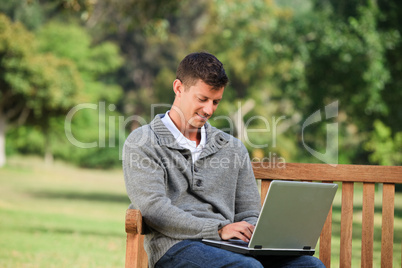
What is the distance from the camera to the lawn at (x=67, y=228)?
682 cm

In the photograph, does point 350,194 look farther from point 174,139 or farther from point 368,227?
point 174,139

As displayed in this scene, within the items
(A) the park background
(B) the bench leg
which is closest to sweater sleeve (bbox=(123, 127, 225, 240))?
(B) the bench leg

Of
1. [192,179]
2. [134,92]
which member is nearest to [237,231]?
[192,179]

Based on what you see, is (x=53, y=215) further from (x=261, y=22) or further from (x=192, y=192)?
(x=261, y=22)

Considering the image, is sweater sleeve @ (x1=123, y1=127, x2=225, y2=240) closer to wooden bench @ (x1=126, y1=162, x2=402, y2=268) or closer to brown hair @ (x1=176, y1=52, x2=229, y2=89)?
brown hair @ (x1=176, y1=52, x2=229, y2=89)

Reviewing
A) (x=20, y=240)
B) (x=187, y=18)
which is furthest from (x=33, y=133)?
(x=20, y=240)

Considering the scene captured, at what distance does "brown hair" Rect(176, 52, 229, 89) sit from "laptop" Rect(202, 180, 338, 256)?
0.62 m

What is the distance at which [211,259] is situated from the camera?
248cm

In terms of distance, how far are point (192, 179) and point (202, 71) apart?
509 mm

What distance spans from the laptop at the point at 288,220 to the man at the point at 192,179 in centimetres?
6

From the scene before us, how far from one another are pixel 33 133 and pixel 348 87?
60.3 ft

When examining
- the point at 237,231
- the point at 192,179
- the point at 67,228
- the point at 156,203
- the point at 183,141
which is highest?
the point at 183,141

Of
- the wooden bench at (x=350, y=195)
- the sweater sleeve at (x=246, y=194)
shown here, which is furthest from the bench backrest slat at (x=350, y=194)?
the sweater sleeve at (x=246, y=194)

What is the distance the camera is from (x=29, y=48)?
23484mm
